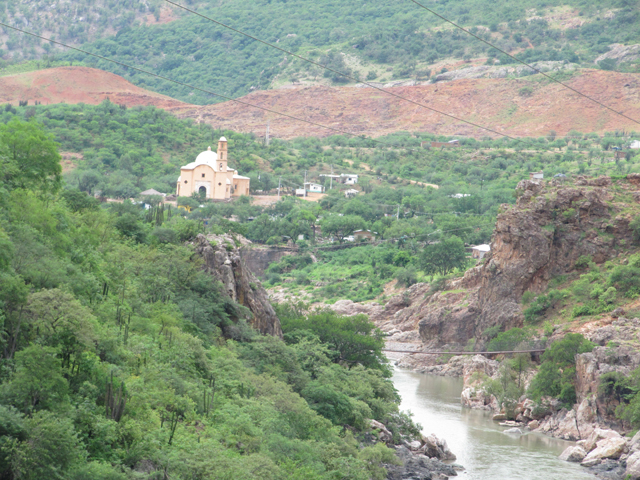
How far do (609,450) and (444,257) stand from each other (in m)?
41.0

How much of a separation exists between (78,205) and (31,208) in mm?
12161

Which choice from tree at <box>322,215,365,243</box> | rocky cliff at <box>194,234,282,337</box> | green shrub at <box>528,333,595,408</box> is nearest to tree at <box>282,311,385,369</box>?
rocky cliff at <box>194,234,282,337</box>

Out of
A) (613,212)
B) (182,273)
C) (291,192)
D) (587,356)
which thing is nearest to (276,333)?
(182,273)

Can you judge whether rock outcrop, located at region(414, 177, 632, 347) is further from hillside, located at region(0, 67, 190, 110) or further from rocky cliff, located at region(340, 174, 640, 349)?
hillside, located at region(0, 67, 190, 110)

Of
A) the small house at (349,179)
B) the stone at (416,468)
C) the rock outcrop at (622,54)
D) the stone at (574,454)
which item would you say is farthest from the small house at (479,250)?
the rock outcrop at (622,54)

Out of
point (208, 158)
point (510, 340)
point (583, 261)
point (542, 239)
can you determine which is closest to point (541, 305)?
point (510, 340)

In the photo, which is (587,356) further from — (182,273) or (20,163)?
(20,163)

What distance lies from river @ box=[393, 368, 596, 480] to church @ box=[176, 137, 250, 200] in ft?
168

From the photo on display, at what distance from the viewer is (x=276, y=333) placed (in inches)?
1650

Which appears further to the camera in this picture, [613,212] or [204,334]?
[613,212]

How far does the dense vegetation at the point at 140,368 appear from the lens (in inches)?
813

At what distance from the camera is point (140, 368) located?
26031mm

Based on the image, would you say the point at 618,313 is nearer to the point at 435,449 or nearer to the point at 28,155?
the point at 435,449

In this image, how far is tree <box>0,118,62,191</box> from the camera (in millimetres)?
30891
